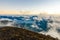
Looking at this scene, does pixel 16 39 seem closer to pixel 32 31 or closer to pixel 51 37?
pixel 32 31

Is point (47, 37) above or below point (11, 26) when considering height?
below

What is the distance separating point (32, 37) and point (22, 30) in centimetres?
33

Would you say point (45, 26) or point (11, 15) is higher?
point (11, 15)

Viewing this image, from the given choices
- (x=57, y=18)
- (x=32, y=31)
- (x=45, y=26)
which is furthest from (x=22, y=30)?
(x=57, y=18)

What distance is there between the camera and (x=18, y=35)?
5121mm

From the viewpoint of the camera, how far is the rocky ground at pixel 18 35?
4973 millimetres

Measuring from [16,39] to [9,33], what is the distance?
0.25 m

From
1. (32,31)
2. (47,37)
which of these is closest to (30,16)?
(32,31)

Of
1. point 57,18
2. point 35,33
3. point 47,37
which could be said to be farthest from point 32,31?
point 57,18

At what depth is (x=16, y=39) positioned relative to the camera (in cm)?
498

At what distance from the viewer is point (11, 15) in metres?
5.05

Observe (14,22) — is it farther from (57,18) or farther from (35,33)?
(57,18)

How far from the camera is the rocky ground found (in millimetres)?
4973

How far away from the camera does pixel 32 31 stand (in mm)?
5184
